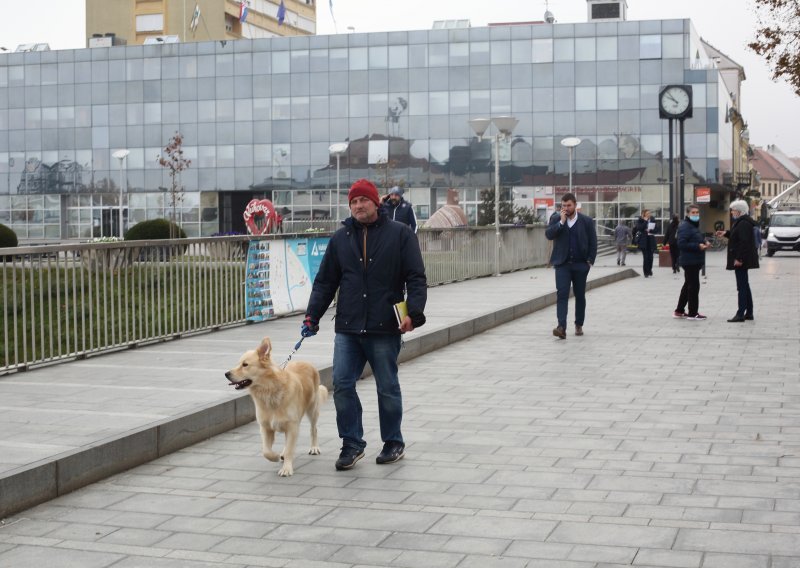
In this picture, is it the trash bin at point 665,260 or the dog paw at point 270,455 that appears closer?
the dog paw at point 270,455

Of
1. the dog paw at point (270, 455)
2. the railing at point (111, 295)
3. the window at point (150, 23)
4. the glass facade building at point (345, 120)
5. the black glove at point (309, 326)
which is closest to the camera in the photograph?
the dog paw at point (270, 455)

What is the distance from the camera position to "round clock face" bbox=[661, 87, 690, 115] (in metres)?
38.1

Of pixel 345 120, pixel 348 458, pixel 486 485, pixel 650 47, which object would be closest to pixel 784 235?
pixel 650 47

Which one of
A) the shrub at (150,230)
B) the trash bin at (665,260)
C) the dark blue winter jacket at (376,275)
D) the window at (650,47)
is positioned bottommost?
the trash bin at (665,260)

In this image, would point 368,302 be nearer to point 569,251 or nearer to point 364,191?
point 364,191

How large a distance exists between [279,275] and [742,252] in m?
6.63

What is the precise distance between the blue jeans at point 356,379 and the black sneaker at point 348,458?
28 millimetres

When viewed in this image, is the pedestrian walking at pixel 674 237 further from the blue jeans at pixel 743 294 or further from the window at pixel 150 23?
the window at pixel 150 23

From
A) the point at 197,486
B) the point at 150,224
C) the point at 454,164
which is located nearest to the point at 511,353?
the point at 197,486

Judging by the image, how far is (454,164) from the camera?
70.3m

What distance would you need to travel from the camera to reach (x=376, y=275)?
284 inches

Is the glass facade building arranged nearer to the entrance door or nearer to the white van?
the entrance door

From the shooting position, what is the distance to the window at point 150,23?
9494 centimetres

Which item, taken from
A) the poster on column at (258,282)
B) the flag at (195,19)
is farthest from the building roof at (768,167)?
the poster on column at (258,282)
